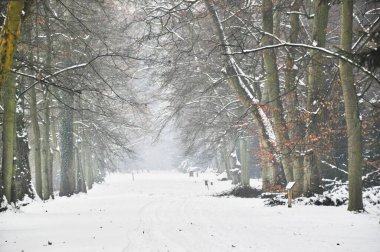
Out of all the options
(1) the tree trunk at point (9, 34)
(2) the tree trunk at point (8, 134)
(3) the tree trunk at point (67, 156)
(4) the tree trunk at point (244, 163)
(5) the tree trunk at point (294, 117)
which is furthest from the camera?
(4) the tree trunk at point (244, 163)

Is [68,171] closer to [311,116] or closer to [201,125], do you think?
[201,125]

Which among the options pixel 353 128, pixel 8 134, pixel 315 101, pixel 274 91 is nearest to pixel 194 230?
pixel 353 128

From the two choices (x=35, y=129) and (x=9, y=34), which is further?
(x=35, y=129)

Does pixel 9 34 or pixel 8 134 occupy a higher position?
pixel 9 34

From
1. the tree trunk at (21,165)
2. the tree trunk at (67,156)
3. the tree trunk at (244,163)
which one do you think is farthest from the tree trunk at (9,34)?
the tree trunk at (244,163)

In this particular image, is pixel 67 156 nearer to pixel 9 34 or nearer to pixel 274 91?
pixel 274 91

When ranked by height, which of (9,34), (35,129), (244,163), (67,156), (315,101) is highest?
(9,34)

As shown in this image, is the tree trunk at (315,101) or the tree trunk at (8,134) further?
the tree trunk at (315,101)

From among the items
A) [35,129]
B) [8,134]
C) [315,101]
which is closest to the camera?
[8,134]

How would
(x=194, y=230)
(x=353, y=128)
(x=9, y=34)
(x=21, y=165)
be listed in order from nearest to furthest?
(x=9, y=34)
(x=194, y=230)
(x=353, y=128)
(x=21, y=165)

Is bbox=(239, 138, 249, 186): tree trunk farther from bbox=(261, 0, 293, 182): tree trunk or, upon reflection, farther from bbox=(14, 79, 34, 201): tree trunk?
bbox=(14, 79, 34, 201): tree trunk

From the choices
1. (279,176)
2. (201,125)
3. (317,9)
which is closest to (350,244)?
(317,9)

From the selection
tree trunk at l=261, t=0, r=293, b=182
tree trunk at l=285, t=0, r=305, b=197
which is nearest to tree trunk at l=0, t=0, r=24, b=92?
tree trunk at l=285, t=0, r=305, b=197

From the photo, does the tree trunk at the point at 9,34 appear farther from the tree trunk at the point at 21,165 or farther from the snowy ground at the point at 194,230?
the tree trunk at the point at 21,165
